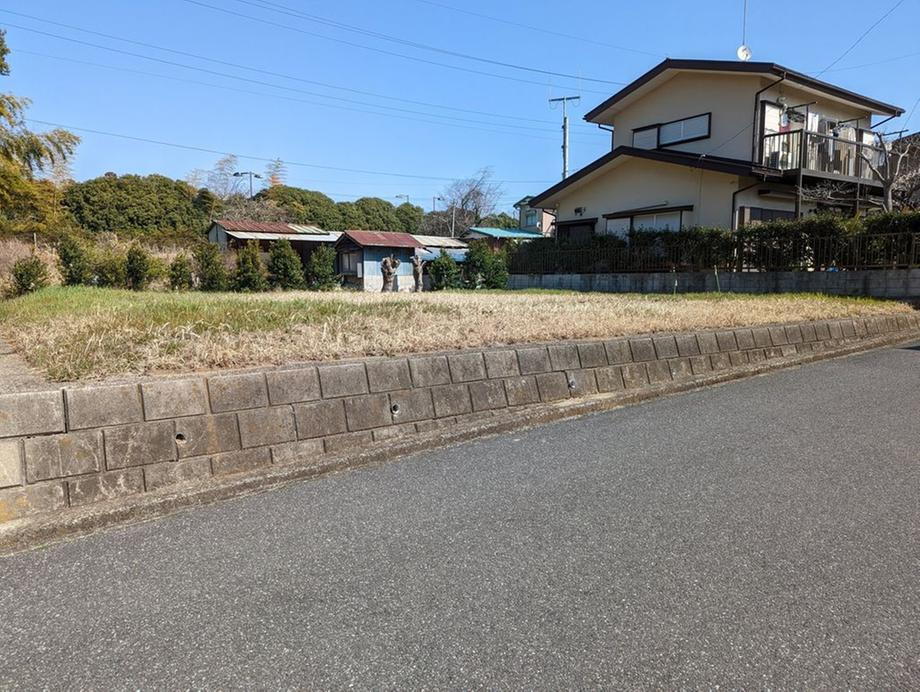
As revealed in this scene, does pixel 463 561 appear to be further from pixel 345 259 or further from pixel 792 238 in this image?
pixel 345 259

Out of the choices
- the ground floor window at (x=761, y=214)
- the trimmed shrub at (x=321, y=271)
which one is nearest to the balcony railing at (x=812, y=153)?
the ground floor window at (x=761, y=214)

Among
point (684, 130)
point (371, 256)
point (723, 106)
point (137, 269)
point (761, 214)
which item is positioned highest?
point (723, 106)

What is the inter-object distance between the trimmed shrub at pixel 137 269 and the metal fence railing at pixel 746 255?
1329 cm

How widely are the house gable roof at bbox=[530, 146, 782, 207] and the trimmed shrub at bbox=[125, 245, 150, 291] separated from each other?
1433 centimetres

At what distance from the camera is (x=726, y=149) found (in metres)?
18.2

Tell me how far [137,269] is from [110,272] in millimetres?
746

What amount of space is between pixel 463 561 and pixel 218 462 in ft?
5.40

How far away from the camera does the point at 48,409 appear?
2.87 m

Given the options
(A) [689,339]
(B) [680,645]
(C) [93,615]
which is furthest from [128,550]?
(A) [689,339]

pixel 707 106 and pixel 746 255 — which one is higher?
pixel 707 106

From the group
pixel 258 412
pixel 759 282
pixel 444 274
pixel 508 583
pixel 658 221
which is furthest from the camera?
pixel 444 274

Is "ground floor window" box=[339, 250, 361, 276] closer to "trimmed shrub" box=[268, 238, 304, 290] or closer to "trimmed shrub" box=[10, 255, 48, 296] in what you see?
"trimmed shrub" box=[268, 238, 304, 290]

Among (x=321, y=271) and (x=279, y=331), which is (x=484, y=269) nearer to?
(x=321, y=271)

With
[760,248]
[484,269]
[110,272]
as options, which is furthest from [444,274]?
[760,248]
